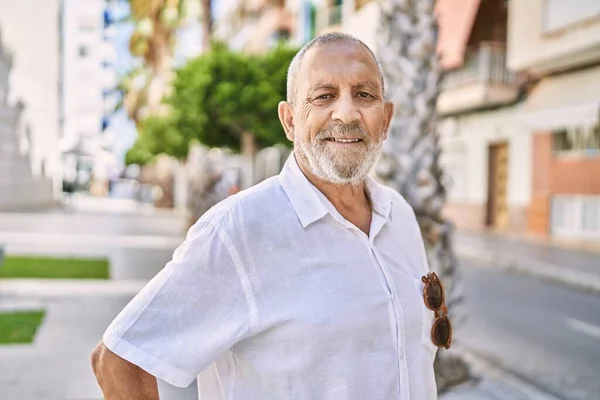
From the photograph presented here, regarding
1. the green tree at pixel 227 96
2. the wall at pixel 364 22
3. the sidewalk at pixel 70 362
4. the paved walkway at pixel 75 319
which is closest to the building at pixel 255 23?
the wall at pixel 364 22

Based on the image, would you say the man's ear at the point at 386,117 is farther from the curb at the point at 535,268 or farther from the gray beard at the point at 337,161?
the curb at the point at 535,268

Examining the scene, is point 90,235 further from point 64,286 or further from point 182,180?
point 182,180

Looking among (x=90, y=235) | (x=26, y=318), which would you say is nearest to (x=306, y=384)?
(x=26, y=318)

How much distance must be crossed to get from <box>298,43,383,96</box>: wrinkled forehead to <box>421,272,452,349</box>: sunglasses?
515 mm

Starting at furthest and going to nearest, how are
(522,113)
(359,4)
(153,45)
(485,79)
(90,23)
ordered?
(90,23) → (153,45) → (359,4) → (485,79) → (522,113)

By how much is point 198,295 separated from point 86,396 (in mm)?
3560

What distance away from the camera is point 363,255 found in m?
1.68

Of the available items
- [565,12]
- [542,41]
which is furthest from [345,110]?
[542,41]

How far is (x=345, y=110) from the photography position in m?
1.71

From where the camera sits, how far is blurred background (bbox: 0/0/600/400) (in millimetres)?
5504

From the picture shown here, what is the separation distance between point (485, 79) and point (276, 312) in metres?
19.1

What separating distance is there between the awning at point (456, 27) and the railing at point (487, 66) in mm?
335

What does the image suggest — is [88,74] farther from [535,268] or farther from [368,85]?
[368,85]

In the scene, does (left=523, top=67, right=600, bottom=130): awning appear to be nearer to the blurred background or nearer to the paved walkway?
the blurred background
